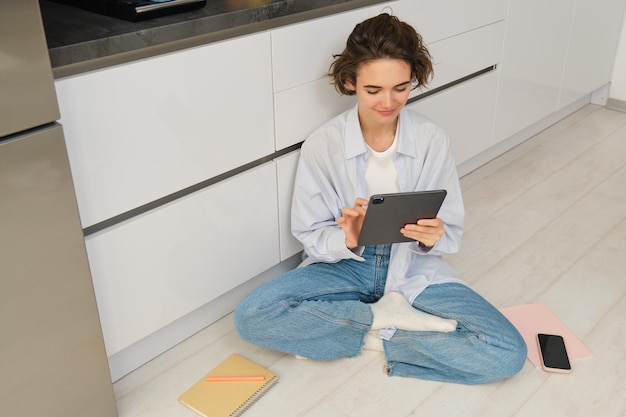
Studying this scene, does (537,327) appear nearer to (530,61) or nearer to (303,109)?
(303,109)

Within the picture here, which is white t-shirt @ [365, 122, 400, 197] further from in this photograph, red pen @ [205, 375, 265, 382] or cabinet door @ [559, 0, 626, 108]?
cabinet door @ [559, 0, 626, 108]

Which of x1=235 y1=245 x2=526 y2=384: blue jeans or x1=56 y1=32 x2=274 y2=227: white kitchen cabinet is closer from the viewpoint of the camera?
x1=56 y1=32 x2=274 y2=227: white kitchen cabinet

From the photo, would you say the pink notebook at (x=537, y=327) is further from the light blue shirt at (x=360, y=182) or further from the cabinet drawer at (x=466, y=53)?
the cabinet drawer at (x=466, y=53)

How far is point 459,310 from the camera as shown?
1.58 m

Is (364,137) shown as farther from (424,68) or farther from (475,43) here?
(475,43)

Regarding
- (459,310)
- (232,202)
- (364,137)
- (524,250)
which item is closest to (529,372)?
(459,310)

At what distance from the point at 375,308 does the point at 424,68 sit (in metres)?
0.57

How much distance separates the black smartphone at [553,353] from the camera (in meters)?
1.61

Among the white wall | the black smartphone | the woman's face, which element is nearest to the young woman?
the woman's face

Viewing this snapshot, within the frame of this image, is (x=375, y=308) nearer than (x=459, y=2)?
Yes

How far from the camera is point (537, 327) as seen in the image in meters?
1.75

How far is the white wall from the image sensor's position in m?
3.07

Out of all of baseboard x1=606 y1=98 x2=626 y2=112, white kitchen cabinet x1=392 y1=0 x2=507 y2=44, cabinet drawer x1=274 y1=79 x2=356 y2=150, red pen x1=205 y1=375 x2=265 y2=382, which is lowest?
red pen x1=205 y1=375 x2=265 y2=382

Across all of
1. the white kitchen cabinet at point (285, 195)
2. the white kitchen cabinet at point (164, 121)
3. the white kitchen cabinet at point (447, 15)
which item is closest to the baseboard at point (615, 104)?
the white kitchen cabinet at point (447, 15)
